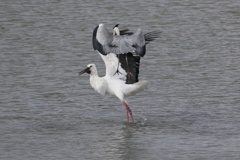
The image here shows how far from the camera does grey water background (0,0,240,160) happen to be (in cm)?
1100

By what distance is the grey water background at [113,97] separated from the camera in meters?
11.0

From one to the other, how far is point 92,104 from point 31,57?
392 centimetres

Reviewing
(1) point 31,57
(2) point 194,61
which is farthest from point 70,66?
(2) point 194,61

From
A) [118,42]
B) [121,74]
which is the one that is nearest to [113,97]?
[121,74]

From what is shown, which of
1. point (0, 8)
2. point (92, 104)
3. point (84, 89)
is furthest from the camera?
point (0, 8)

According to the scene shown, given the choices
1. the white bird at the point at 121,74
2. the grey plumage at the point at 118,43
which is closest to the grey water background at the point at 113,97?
the white bird at the point at 121,74

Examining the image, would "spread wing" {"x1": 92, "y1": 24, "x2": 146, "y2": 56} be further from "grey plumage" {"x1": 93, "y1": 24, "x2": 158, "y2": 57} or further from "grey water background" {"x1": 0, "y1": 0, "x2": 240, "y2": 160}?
"grey water background" {"x1": 0, "y1": 0, "x2": 240, "y2": 160}

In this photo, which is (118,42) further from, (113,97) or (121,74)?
(113,97)

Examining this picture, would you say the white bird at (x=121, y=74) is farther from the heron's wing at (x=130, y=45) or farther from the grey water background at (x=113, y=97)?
the grey water background at (x=113, y=97)

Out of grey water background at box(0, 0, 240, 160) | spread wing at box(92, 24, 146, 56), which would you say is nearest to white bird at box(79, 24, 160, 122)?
spread wing at box(92, 24, 146, 56)

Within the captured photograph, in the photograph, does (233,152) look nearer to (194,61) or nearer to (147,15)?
(194,61)

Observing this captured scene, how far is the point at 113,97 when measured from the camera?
14.3 metres

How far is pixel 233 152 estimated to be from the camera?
34.2 feet

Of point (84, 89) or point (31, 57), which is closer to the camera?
point (84, 89)
